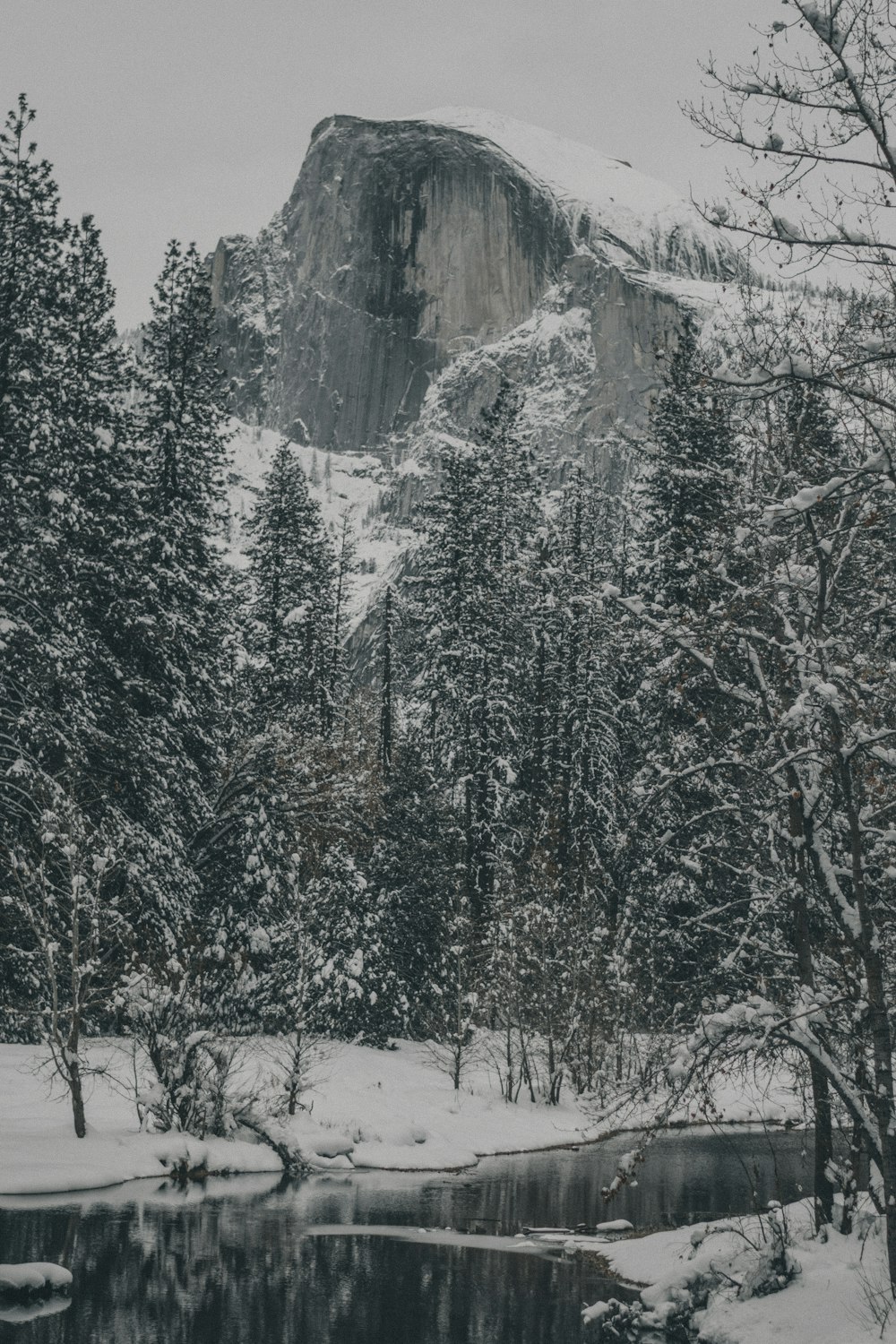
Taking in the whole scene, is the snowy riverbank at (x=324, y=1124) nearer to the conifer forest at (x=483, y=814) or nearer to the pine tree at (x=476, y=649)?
the conifer forest at (x=483, y=814)

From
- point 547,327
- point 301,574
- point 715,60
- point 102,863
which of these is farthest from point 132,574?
point 547,327

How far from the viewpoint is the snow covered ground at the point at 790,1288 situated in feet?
36.9

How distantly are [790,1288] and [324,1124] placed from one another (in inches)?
647

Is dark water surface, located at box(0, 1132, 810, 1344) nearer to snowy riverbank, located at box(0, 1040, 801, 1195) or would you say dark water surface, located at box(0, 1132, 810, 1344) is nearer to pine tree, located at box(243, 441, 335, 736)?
snowy riverbank, located at box(0, 1040, 801, 1195)

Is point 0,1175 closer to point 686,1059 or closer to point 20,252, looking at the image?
point 686,1059

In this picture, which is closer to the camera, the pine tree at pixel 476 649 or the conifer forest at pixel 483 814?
the conifer forest at pixel 483 814

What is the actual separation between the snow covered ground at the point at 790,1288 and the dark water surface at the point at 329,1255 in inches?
35.1

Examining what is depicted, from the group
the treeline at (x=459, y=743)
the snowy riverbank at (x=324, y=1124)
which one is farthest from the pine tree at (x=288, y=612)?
the snowy riverbank at (x=324, y=1124)

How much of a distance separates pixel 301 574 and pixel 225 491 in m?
7.71

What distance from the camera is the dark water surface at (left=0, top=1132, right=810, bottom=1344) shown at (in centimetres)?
1455

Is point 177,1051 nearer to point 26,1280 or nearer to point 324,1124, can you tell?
point 324,1124

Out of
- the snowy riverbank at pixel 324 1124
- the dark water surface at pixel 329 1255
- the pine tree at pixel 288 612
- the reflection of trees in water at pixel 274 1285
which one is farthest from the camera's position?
the pine tree at pixel 288 612

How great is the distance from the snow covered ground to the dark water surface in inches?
35.1

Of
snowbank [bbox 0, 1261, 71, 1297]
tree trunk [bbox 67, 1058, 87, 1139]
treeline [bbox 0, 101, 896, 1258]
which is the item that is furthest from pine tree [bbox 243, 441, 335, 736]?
snowbank [bbox 0, 1261, 71, 1297]
